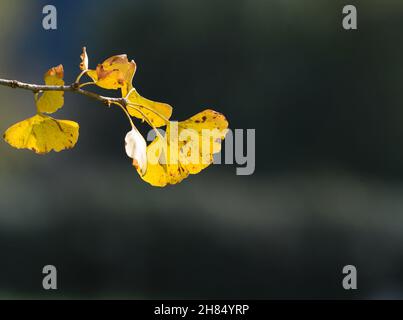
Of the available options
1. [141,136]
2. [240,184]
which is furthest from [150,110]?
[240,184]

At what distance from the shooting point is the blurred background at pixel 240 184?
3.25 meters

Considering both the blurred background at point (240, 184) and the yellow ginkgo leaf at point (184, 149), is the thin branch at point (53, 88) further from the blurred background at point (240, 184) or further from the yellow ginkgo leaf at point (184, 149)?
the blurred background at point (240, 184)

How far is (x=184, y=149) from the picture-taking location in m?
0.45

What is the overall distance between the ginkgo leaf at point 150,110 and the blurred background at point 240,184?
→ 2.71 m

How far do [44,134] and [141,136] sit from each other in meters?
0.10

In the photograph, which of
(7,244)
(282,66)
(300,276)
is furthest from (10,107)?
(300,276)

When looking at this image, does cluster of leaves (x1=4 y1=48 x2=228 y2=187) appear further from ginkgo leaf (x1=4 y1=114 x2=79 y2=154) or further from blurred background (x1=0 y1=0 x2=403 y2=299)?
blurred background (x1=0 y1=0 x2=403 y2=299)

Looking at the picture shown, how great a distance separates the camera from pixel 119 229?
3359mm

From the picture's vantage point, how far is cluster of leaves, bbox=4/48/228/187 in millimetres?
440

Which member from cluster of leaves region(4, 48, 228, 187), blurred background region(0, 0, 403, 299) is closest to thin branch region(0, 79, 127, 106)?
cluster of leaves region(4, 48, 228, 187)

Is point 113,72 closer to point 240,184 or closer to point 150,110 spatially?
point 150,110

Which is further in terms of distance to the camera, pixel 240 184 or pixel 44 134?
pixel 240 184

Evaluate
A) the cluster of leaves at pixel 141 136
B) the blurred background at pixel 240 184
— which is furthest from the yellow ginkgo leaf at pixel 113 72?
the blurred background at pixel 240 184
